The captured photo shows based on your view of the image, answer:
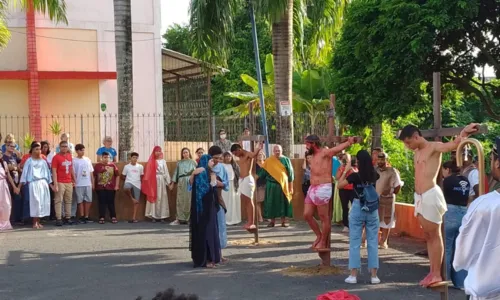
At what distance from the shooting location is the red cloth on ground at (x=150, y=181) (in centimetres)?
1736

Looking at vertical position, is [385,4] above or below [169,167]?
above

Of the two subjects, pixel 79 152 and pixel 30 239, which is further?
pixel 79 152

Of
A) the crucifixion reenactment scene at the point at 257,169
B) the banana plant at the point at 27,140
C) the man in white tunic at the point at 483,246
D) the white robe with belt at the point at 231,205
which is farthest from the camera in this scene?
the banana plant at the point at 27,140

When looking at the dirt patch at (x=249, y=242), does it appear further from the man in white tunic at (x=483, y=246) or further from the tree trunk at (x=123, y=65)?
the man in white tunic at (x=483, y=246)

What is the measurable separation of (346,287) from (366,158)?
5.45 ft

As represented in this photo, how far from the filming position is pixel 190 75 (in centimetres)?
2911

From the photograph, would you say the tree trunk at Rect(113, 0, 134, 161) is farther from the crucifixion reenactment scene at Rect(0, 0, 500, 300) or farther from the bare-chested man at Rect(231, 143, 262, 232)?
the bare-chested man at Rect(231, 143, 262, 232)

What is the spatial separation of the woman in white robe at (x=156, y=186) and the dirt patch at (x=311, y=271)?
286 inches

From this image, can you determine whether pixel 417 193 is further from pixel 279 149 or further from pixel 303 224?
pixel 303 224

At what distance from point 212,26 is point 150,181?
423 centimetres

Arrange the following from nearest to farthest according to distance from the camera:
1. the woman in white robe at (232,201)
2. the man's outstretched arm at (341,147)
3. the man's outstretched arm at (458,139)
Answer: the man's outstretched arm at (458,139)
the man's outstretched arm at (341,147)
the woman in white robe at (232,201)

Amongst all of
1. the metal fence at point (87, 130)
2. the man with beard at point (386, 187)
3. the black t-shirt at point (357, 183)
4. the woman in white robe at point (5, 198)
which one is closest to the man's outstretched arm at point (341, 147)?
the black t-shirt at point (357, 183)

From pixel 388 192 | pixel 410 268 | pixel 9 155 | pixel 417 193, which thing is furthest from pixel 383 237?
pixel 9 155

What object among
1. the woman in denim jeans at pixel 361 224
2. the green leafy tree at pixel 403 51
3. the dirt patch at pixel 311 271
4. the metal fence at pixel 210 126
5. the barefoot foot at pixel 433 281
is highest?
the green leafy tree at pixel 403 51
